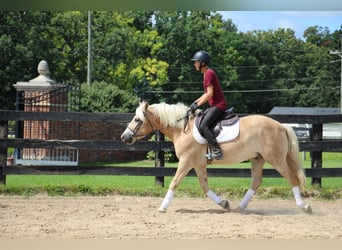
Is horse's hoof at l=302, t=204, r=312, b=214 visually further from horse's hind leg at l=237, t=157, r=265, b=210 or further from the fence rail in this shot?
the fence rail

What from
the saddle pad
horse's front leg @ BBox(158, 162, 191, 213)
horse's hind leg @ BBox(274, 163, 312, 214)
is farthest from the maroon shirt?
horse's hind leg @ BBox(274, 163, 312, 214)

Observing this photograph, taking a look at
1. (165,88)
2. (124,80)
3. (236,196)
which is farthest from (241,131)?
(165,88)

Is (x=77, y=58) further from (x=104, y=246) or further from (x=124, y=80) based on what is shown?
(x=104, y=246)

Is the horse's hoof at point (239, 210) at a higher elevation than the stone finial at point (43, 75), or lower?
lower

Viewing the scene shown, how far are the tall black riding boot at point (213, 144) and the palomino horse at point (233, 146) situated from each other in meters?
0.07

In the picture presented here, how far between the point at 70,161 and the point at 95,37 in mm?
21574

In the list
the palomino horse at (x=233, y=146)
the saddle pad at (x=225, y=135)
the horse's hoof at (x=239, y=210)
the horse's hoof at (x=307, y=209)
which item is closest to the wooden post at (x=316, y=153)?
the palomino horse at (x=233, y=146)

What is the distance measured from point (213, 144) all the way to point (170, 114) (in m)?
0.77

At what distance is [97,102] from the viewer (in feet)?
56.5

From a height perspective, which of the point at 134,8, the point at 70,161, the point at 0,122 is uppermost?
the point at 134,8

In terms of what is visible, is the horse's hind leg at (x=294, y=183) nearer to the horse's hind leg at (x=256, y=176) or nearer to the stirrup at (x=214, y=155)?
the horse's hind leg at (x=256, y=176)

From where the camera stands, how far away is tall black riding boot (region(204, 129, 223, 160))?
275 inches

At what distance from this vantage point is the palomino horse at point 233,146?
7.07 metres

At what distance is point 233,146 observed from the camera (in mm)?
7066
